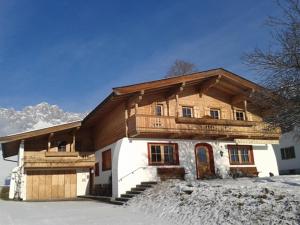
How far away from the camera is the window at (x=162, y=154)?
19.6 m

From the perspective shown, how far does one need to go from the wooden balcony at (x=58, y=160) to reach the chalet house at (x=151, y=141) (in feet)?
0.22

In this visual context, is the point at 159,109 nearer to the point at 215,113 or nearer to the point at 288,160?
the point at 215,113

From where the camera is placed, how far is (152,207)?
519 inches

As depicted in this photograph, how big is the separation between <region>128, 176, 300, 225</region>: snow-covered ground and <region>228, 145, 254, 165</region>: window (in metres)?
9.08

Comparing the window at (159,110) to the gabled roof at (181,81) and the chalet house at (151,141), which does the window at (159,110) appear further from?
the gabled roof at (181,81)

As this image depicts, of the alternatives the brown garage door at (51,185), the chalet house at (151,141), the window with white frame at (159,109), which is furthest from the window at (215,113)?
the brown garage door at (51,185)

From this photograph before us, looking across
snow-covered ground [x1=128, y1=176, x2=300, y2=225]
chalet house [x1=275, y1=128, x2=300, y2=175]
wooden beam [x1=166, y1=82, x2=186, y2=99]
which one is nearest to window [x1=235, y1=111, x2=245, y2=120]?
wooden beam [x1=166, y1=82, x2=186, y2=99]

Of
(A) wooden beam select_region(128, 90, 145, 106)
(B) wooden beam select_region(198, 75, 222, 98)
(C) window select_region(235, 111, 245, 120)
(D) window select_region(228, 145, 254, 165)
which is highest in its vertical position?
(B) wooden beam select_region(198, 75, 222, 98)

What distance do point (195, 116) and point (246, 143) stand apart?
12.6 ft

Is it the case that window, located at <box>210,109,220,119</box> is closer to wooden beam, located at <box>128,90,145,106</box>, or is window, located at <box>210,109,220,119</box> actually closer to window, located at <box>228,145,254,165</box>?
window, located at <box>228,145,254,165</box>

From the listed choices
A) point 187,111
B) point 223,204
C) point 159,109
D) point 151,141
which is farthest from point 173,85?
point 223,204

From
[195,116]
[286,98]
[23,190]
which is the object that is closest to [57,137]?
[23,190]

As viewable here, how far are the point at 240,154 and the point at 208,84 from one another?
17.4 feet

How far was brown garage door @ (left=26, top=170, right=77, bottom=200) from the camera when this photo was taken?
23219 millimetres
